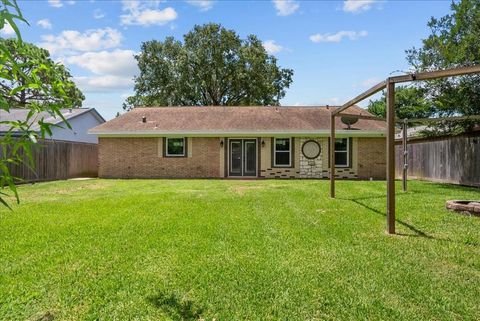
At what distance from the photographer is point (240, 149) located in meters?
18.9

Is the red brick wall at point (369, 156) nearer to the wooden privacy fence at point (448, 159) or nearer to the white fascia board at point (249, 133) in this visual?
the white fascia board at point (249, 133)

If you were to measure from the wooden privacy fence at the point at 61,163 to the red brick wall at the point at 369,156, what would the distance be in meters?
13.7

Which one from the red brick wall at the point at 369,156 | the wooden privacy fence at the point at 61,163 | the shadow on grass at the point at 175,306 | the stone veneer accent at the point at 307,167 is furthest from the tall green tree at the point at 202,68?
the shadow on grass at the point at 175,306

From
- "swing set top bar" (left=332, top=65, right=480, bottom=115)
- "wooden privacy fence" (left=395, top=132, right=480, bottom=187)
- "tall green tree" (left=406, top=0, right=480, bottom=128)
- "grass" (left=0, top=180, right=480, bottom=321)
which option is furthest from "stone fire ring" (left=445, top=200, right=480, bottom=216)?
"tall green tree" (left=406, top=0, right=480, bottom=128)

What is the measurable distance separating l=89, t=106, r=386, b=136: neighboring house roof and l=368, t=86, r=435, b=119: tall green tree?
207 cm

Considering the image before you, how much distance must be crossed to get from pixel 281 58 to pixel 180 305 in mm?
33199

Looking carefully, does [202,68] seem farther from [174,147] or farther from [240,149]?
[240,149]

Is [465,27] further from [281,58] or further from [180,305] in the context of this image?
[281,58]

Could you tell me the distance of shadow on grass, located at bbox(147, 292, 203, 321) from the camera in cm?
324

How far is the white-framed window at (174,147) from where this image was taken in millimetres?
18942

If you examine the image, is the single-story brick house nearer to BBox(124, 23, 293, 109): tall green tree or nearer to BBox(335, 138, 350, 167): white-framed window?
BBox(335, 138, 350, 167): white-framed window

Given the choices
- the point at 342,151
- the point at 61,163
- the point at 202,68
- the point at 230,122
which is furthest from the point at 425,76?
the point at 202,68

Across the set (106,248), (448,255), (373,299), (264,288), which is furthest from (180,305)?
(448,255)

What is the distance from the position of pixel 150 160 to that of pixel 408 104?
22029 mm
